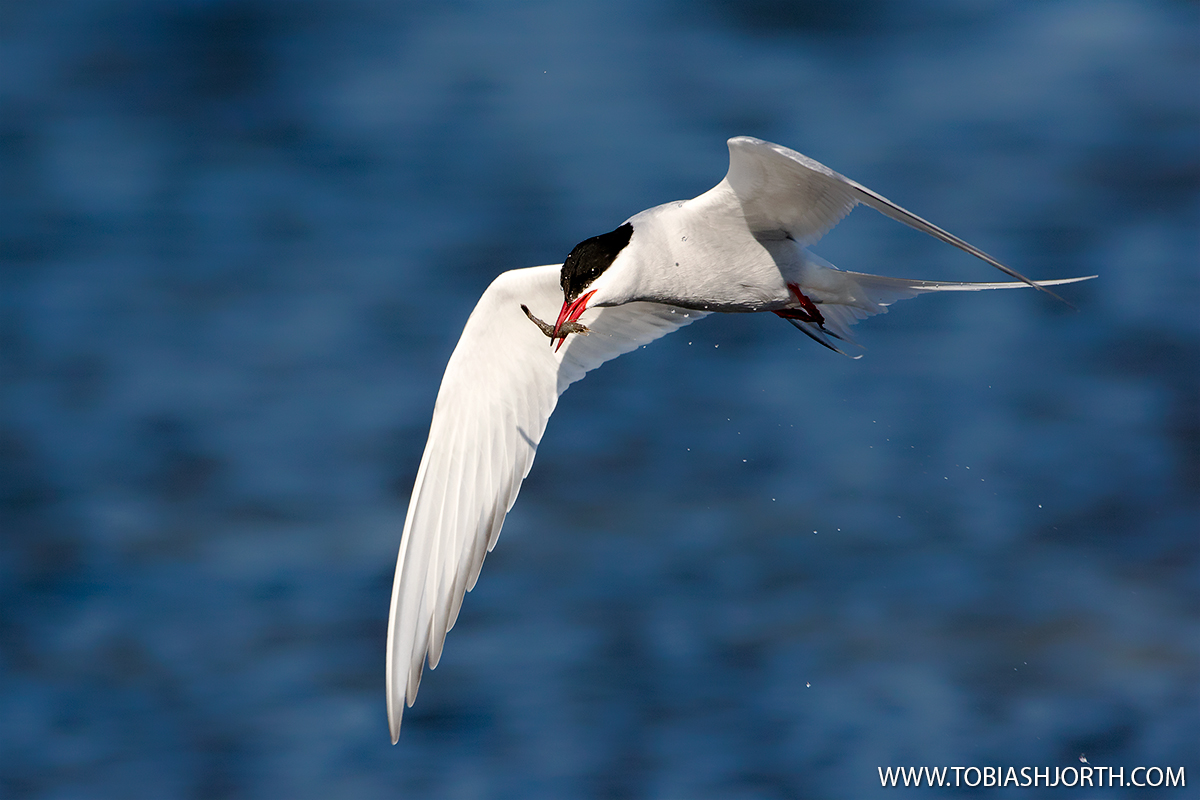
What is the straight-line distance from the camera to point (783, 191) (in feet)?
16.6

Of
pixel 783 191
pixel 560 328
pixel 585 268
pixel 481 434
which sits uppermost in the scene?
pixel 783 191

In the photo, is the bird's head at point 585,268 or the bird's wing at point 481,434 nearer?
the bird's head at point 585,268

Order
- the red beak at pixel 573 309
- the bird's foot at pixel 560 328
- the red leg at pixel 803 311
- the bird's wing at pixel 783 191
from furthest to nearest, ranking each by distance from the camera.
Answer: the red leg at pixel 803 311, the red beak at pixel 573 309, the bird's foot at pixel 560 328, the bird's wing at pixel 783 191

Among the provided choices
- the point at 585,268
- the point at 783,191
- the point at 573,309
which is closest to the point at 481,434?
the point at 573,309

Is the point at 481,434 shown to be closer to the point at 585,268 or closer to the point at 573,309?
the point at 573,309

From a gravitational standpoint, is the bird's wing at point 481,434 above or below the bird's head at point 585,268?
below

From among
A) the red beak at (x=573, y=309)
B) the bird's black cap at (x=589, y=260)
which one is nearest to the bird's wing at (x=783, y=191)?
the bird's black cap at (x=589, y=260)

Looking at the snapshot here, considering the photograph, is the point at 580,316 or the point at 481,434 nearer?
the point at 580,316

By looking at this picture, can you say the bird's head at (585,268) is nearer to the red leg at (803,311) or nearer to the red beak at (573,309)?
the red beak at (573,309)

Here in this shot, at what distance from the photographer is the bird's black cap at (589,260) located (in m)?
4.96

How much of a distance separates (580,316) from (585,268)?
0.28 m

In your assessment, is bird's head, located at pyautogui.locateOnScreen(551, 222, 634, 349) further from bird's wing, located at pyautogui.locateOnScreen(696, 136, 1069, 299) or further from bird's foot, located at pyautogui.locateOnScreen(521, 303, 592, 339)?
bird's wing, located at pyautogui.locateOnScreen(696, 136, 1069, 299)

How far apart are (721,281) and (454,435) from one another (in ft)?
5.10

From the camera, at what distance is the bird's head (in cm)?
496
